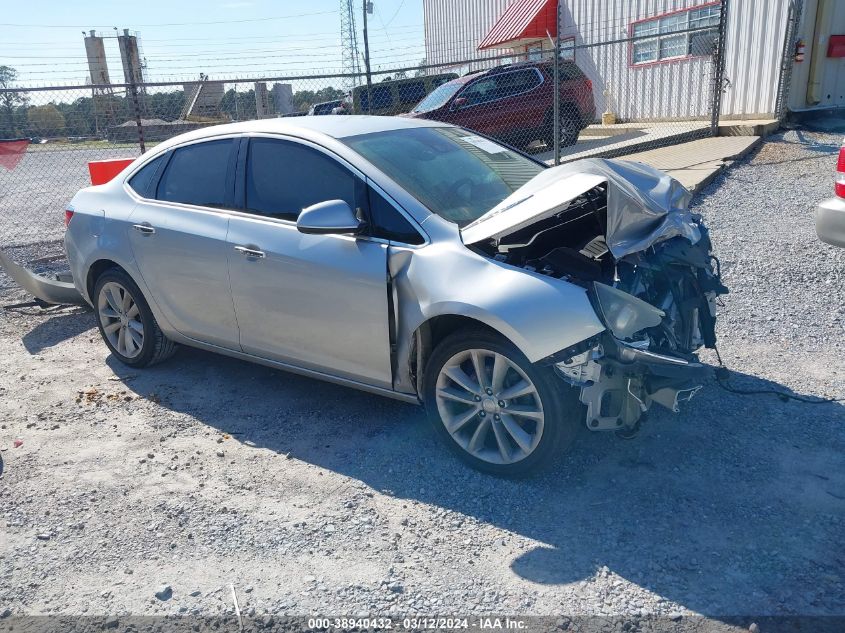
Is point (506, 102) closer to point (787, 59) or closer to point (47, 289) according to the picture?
point (787, 59)

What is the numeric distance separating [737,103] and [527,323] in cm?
1410

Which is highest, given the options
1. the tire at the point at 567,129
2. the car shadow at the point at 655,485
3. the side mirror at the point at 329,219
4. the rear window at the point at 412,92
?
the rear window at the point at 412,92

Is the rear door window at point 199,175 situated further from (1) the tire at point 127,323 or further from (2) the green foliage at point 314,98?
(2) the green foliage at point 314,98

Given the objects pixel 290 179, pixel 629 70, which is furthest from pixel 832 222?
pixel 629 70

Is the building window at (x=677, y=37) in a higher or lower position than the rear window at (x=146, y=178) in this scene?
higher

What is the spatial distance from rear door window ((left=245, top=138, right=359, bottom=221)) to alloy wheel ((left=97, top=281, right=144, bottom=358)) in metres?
1.47

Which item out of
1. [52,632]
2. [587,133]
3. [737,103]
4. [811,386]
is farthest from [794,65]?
[52,632]

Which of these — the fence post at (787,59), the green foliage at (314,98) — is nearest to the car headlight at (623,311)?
the fence post at (787,59)

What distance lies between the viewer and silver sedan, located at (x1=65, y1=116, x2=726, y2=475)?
11.3ft

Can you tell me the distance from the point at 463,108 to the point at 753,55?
6063 mm

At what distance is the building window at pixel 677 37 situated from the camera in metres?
15.7

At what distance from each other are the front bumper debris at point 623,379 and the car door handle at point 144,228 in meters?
2.95

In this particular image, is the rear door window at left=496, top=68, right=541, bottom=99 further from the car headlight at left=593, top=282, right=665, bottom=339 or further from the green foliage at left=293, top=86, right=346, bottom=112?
the car headlight at left=593, top=282, right=665, bottom=339

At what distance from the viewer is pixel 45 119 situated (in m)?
12.7
